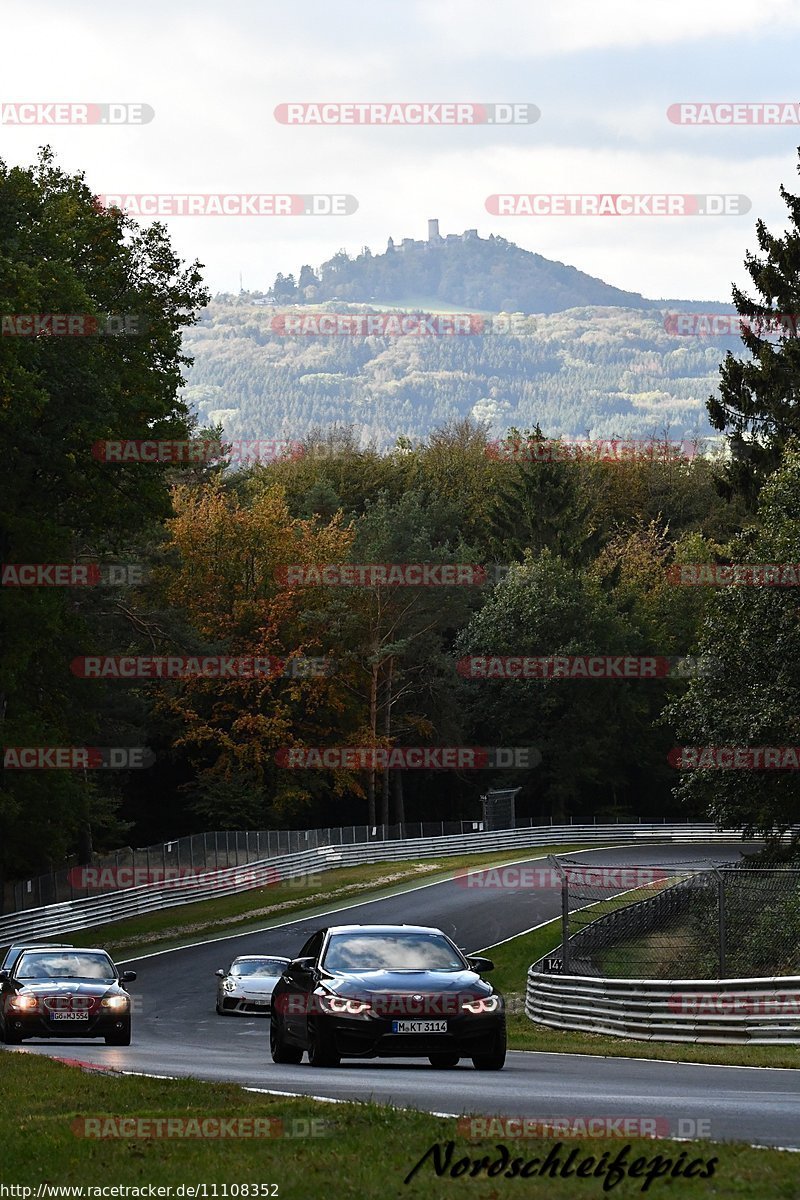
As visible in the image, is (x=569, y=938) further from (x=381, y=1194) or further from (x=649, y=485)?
(x=649, y=485)

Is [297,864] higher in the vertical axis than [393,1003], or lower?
lower

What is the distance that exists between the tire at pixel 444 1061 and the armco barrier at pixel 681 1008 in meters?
4.81

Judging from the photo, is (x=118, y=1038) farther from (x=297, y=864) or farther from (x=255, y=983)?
(x=297, y=864)

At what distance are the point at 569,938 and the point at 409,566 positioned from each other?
5688cm

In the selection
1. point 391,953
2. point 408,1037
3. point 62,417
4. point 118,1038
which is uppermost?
point 62,417

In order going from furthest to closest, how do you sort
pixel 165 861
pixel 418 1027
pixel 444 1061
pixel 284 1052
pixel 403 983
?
pixel 165 861, pixel 284 1052, pixel 444 1061, pixel 403 983, pixel 418 1027

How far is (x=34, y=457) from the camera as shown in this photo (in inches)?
1590

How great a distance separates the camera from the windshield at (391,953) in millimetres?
16906

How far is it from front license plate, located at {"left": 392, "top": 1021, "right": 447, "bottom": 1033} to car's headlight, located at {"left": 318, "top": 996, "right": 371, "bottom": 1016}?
1.03 ft

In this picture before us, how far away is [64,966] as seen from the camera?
24.0 metres

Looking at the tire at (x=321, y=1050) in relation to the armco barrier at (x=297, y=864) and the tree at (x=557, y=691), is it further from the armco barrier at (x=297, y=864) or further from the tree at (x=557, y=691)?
the tree at (x=557, y=691)

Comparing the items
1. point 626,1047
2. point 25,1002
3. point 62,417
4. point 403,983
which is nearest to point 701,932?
point 626,1047

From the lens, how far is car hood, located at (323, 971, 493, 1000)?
16172 millimetres

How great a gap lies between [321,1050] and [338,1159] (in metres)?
7.62
